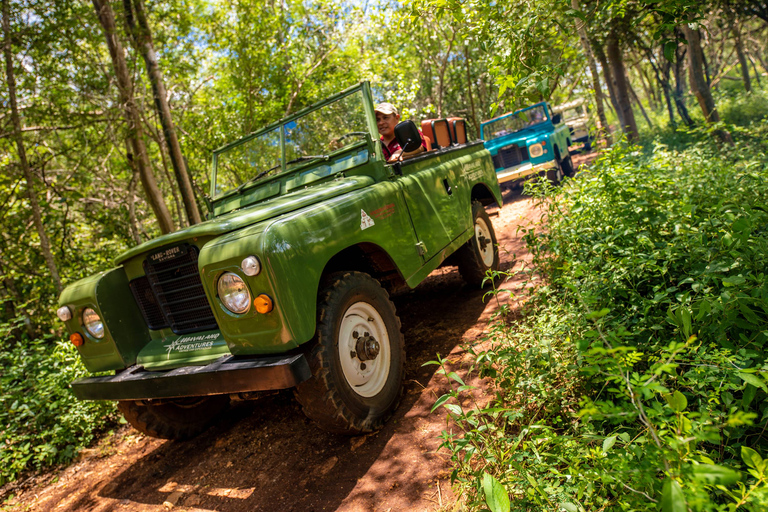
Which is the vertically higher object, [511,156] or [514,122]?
[514,122]

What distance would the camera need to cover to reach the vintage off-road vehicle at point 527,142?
11055 millimetres

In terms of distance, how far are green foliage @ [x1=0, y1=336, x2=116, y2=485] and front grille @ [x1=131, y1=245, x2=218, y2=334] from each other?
2.05 meters

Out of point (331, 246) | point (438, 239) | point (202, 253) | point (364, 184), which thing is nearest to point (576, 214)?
point (438, 239)

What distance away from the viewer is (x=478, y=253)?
198 inches

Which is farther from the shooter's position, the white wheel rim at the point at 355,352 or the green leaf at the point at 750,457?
the white wheel rim at the point at 355,352

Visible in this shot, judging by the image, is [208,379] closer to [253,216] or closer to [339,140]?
[253,216]

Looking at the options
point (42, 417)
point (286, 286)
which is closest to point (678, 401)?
point (286, 286)

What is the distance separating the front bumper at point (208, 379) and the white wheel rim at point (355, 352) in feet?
1.52

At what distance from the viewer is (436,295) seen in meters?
5.49

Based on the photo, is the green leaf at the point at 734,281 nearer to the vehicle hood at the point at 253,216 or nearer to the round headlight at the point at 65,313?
the vehicle hood at the point at 253,216

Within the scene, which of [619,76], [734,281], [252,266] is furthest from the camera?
[619,76]

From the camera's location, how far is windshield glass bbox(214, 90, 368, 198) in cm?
396

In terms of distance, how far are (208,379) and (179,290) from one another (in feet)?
2.62

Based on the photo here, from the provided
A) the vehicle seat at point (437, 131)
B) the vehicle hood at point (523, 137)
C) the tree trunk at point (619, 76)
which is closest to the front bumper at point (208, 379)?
the vehicle seat at point (437, 131)
